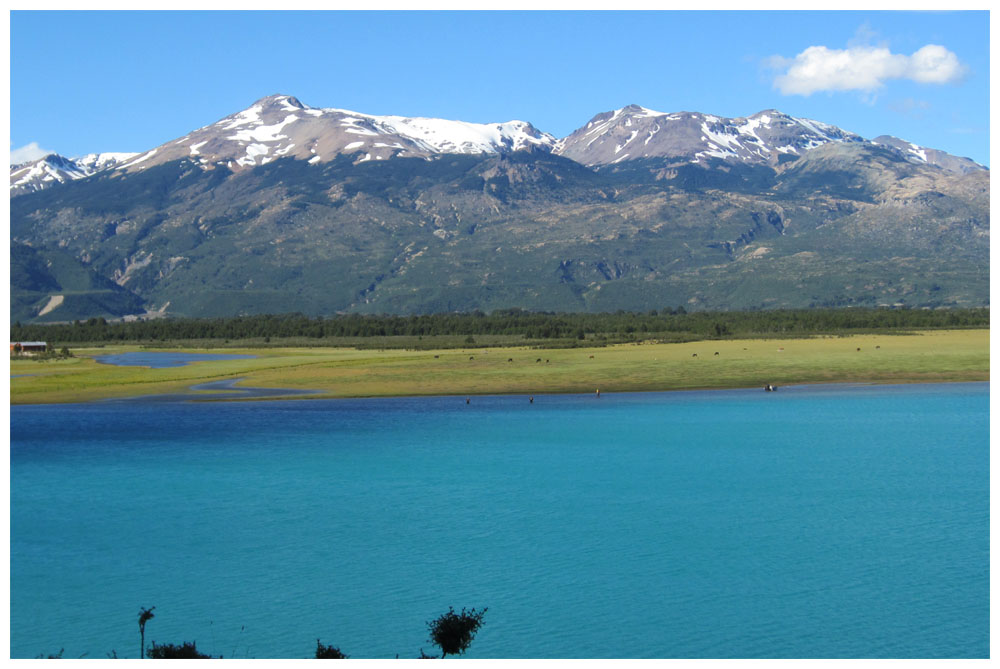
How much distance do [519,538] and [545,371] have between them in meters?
62.7

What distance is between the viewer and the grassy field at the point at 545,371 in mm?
87938

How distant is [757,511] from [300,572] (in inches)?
644

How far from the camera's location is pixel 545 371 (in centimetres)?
9919

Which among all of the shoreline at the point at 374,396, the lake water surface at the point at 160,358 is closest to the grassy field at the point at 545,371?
the shoreline at the point at 374,396

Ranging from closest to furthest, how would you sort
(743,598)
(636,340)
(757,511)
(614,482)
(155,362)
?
(743,598), (757,511), (614,482), (155,362), (636,340)

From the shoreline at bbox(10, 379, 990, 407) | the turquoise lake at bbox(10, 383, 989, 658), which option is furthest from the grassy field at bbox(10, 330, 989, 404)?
the turquoise lake at bbox(10, 383, 989, 658)

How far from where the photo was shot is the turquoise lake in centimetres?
2816

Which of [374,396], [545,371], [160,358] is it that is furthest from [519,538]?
[160,358]

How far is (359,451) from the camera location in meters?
55.2

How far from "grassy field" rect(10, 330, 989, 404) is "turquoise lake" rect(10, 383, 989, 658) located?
24.6 metres

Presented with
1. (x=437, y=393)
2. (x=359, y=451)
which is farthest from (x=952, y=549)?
(x=437, y=393)

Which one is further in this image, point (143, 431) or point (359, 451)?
point (143, 431)

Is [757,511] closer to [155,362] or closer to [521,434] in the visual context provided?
[521,434]

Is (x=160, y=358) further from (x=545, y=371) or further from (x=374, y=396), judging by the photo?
(x=374, y=396)
